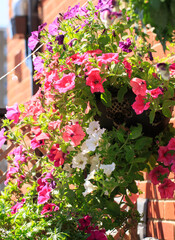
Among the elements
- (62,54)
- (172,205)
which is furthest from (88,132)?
(172,205)

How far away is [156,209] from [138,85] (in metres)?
0.73

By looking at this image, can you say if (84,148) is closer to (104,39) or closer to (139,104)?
(139,104)

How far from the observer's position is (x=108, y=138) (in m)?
1.31

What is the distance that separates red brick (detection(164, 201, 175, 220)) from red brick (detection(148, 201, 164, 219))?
28 mm

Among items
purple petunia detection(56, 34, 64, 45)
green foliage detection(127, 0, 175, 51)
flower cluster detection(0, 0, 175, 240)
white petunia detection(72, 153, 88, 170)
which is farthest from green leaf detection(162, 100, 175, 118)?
green foliage detection(127, 0, 175, 51)

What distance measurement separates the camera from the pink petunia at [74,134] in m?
1.37

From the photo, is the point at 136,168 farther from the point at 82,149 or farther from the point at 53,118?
the point at 53,118

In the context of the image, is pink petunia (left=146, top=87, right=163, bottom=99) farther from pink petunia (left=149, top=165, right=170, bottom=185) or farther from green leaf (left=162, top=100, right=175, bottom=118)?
pink petunia (left=149, top=165, right=170, bottom=185)

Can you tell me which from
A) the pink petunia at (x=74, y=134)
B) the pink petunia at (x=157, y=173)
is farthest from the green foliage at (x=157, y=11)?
the pink petunia at (x=157, y=173)

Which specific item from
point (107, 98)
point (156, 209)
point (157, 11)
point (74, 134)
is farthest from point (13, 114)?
point (157, 11)

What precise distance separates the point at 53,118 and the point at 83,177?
0.28m

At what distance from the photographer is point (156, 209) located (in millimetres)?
1730

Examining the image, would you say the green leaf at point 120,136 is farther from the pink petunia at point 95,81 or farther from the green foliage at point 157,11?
the green foliage at point 157,11

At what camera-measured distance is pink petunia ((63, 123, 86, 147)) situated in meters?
1.37
